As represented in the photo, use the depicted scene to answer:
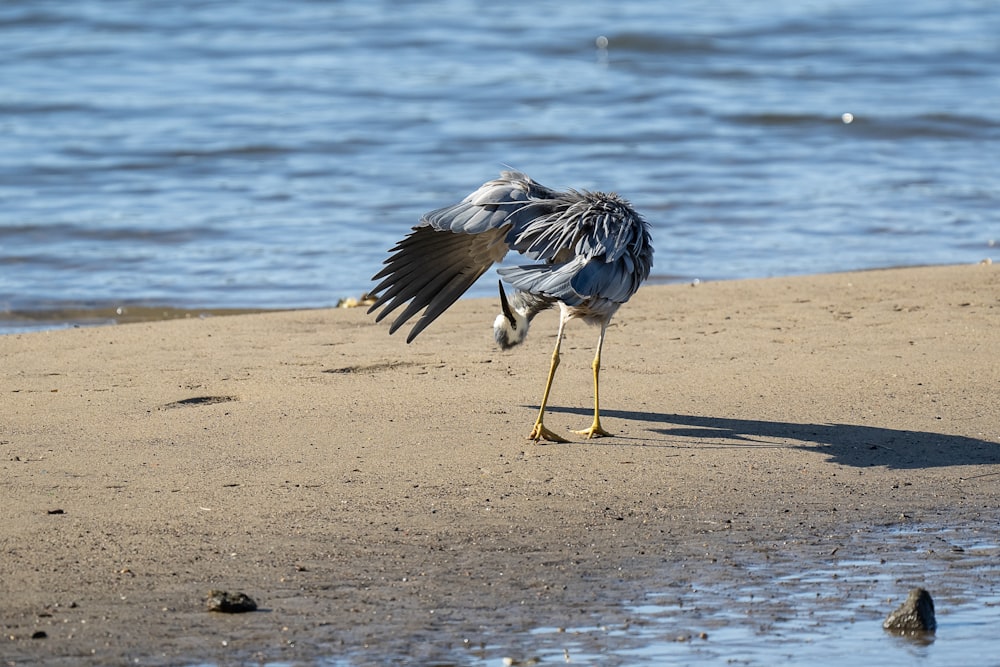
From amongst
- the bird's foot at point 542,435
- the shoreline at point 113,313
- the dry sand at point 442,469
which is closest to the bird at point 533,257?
the bird's foot at point 542,435

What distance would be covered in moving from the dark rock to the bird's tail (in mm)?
2941

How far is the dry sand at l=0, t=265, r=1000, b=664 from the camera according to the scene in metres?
4.54

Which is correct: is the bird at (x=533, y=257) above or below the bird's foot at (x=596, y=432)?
above

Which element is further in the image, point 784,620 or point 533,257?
point 533,257

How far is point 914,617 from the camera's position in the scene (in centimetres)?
441

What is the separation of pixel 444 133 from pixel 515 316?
11343 millimetres

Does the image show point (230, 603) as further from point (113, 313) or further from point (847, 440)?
point (113, 313)

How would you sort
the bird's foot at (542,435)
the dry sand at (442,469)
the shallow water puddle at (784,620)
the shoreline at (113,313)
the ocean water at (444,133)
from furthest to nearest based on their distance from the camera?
the ocean water at (444,133) < the shoreline at (113,313) < the bird's foot at (542,435) < the dry sand at (442,469) < the shallow water puddle at (784,620)

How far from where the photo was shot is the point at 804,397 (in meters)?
7.07

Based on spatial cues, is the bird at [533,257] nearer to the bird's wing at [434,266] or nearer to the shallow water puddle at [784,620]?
the bird's wing at [434,266]

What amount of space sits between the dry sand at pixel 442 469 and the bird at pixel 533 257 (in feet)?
1.45

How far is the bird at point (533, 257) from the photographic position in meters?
6.49

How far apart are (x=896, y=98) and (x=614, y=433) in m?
15.4

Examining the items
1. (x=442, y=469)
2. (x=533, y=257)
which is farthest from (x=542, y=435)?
(x=533, y=257)
